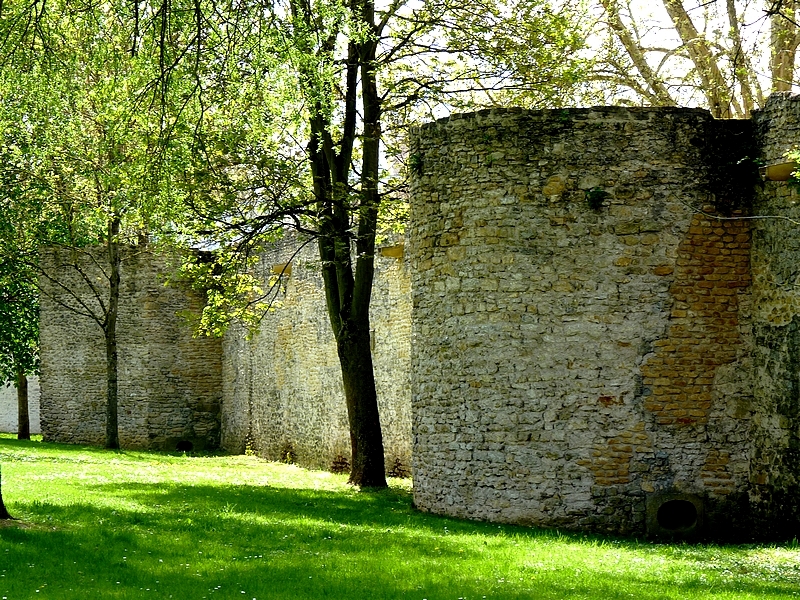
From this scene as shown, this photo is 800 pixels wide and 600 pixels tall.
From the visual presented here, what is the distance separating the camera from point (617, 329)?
1084 centimetres

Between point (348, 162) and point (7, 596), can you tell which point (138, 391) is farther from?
point (7, 596)

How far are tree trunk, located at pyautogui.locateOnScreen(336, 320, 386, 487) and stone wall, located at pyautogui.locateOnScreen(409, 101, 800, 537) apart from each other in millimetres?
3878

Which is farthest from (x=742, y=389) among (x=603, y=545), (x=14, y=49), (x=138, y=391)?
(x=138, y=391)

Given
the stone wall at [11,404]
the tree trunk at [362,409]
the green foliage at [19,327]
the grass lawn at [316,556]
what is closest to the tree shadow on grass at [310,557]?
the grass lawn at [316,556]

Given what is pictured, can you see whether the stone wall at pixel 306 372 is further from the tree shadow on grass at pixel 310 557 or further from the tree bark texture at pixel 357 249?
the tree shadow on grass at pixel 310 557

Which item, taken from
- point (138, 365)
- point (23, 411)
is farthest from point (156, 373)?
point (23, 411)

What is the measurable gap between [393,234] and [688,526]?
6.94 m

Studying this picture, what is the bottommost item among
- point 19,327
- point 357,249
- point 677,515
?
point 677,515

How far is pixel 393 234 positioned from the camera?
1622 centimetres

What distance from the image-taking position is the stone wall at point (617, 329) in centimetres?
1075

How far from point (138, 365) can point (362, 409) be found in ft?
33.7

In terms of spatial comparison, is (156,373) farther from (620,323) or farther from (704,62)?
(620,323)

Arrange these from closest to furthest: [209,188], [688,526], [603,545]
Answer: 1. [603,545]
2. [688,526]
3. [209,188]

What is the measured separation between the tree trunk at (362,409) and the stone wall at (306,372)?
106 centimetres
